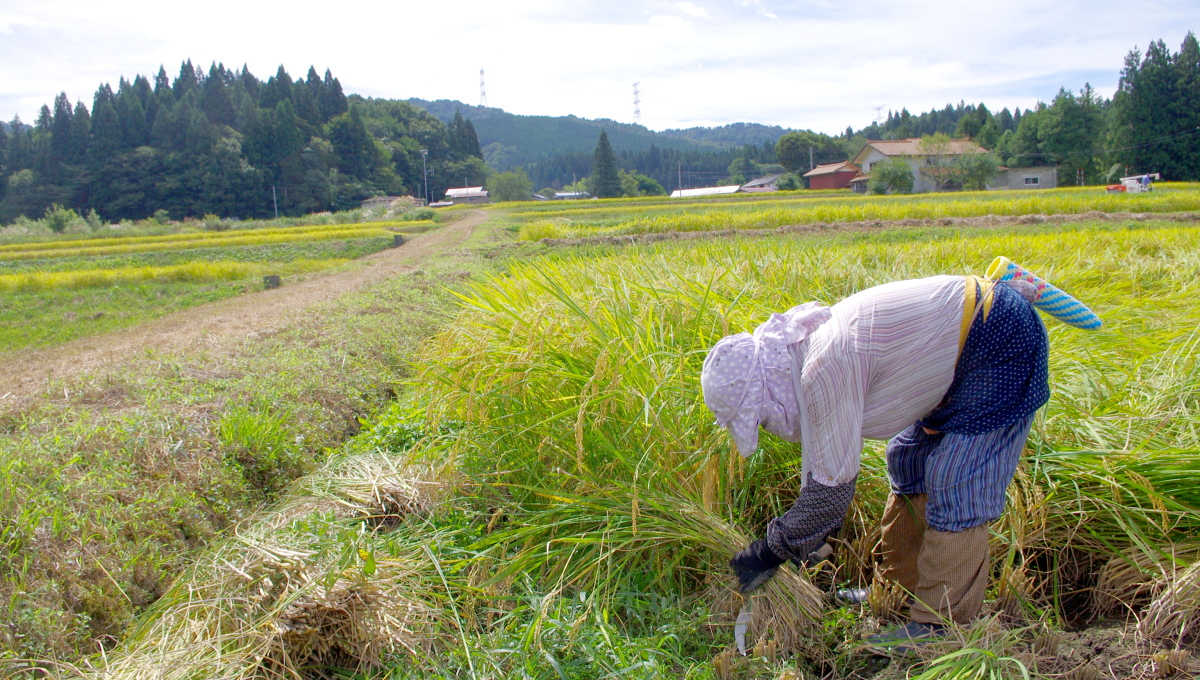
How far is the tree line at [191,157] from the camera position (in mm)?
58438

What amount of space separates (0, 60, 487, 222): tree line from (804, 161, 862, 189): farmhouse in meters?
45.4

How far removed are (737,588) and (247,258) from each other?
72.0ft

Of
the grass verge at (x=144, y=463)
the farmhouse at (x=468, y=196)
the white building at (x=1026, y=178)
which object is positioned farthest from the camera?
the farmhouse at (x=468, y=196)

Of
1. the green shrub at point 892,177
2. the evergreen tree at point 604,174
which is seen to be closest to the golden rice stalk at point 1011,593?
the green shrub at point 892,177

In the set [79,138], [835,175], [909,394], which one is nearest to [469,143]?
[79,138]

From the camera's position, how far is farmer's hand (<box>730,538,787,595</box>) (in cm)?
194

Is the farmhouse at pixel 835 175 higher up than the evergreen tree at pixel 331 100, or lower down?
lower down

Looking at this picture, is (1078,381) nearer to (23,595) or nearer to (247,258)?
(23,595)

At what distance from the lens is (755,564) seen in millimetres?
1977

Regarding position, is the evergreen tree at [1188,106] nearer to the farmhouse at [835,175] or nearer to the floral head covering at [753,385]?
the farmhouse at [835,175]

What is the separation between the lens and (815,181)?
2776 inches

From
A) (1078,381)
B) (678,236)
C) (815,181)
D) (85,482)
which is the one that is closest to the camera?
(1078,381)

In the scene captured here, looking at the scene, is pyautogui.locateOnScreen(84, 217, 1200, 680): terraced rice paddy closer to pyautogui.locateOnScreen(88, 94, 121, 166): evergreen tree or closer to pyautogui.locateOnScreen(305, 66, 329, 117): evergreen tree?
pyautogui.locateOnScreen(88, 94, 121, 166): evergreen tree

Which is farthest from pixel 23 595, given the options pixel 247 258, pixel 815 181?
pixel 815 181
